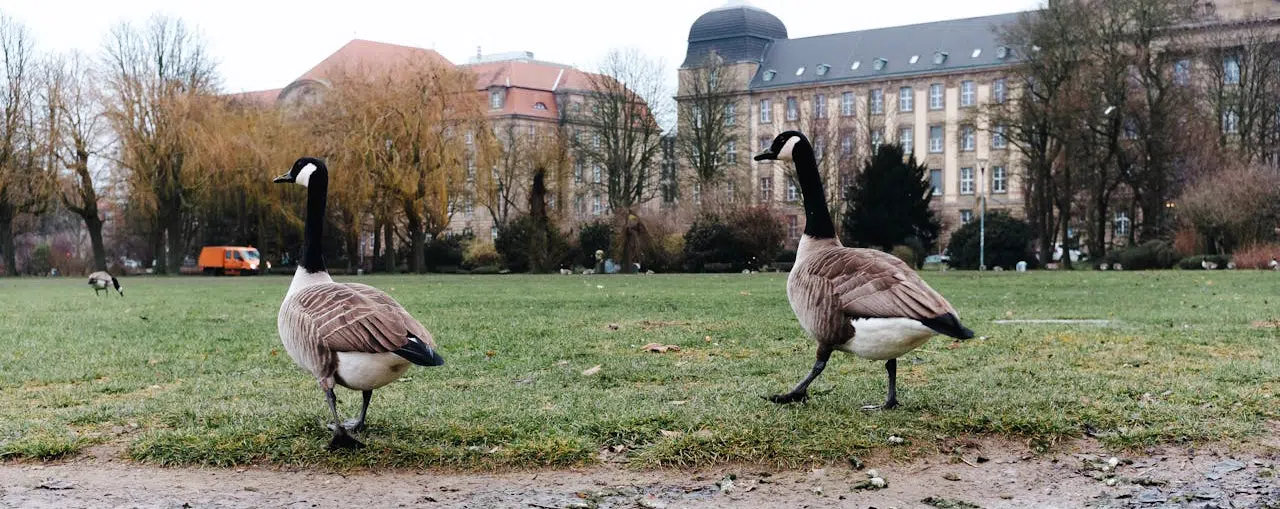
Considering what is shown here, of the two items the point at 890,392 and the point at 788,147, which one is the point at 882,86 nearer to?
the point at 788,147

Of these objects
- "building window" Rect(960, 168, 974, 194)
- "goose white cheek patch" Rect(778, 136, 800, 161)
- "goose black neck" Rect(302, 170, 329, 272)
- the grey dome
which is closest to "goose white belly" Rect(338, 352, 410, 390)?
"goose black neck" Rect(302, 170, 329, 272)

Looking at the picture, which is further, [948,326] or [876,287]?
[876,287]

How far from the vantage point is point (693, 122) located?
279ft

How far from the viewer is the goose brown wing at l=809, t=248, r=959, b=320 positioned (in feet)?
21.2

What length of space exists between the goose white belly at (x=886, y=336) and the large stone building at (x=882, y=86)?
87519 millimetres

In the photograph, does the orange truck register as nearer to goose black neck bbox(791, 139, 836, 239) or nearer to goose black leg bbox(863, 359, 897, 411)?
goose black neck bbox(791, 139, 836, 239)

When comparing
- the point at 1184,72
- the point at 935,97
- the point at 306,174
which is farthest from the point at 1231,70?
the point at 306,174

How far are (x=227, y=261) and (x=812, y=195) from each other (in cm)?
6523

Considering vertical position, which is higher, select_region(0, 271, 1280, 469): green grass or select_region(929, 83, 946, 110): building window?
select_region(929, 83, 946, 110): building window

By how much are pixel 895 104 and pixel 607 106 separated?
Result: 34170 mm

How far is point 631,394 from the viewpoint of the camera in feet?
26.7

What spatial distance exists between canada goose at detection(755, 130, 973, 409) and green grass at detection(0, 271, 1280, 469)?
0.45 metres

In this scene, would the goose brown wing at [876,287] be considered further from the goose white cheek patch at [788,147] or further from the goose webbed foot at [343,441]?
the goose webbed foot at [343,441]

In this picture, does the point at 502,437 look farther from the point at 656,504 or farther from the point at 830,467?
the point at 830,467
